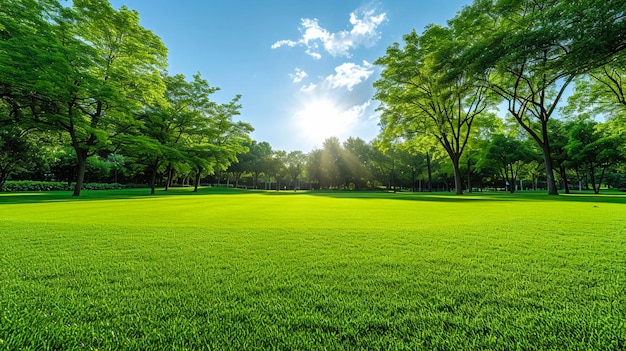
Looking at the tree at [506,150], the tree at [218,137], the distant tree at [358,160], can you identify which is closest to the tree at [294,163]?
the distant tree at [358,160]

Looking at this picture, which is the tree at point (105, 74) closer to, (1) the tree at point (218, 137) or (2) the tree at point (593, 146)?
(1) the tree at point (218, 137)

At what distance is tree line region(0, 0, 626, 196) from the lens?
12516 mm

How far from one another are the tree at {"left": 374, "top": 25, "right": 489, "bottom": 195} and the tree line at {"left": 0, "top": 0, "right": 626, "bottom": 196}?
12 centimetres

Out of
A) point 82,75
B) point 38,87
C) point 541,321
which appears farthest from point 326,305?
point 82,75

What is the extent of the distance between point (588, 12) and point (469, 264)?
13.5 metres

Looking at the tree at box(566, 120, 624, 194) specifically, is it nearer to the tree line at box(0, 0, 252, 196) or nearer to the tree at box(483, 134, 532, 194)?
the tree at box(483, 134, 532, 194)

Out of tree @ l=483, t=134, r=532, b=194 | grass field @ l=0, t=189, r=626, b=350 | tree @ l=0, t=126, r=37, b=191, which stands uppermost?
tree @ l=483, t=134, r=532, b=194

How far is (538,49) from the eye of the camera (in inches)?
464

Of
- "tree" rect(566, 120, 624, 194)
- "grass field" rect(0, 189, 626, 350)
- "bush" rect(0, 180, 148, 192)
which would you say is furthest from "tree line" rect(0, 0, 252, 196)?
"tree" rect(566, 120, 624, 194)

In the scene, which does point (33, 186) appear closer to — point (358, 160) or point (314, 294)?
point (314, 294)

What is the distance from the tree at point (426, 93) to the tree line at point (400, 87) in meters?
0.12

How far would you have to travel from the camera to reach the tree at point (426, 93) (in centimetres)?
1934

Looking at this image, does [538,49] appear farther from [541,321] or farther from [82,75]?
[82,75]

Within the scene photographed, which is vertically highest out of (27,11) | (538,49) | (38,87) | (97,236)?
(27,11)
